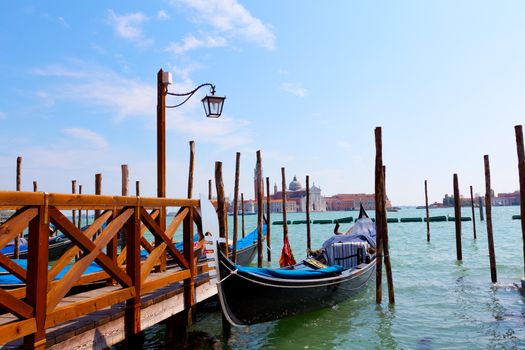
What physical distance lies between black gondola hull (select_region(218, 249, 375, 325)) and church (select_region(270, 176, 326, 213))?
11534cm

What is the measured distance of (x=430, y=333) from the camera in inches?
258

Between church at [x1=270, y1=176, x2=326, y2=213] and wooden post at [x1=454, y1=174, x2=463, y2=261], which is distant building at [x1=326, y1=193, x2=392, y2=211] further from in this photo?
wooden post at [x1=454, y1=174, x2=463, y2=261]

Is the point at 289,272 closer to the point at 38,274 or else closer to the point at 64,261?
the point at 64,261

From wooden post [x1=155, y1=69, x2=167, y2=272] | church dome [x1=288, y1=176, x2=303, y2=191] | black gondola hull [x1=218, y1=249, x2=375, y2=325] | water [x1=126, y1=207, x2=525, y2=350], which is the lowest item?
water [x1=126, y1=207, x2=525, y2=350]

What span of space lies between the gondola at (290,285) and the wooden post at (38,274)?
2221mm

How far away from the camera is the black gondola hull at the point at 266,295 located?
204 inches

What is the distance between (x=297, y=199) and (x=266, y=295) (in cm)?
12407

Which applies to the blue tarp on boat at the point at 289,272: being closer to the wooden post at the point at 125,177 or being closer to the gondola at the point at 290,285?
the gondola at the point at 290,285

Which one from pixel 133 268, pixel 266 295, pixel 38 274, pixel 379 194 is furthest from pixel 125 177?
pixel 38 274

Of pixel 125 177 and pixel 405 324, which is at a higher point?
pixel 125 177

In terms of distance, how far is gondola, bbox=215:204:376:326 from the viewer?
17.1 ft

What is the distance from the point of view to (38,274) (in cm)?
273

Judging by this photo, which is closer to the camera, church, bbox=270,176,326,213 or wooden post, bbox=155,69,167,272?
wooden post, bbox=155,69,167,272

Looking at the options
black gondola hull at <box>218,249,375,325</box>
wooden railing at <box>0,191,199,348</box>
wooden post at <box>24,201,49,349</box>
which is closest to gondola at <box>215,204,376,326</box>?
black gondola hull at <box>218,249,375,325</box>
